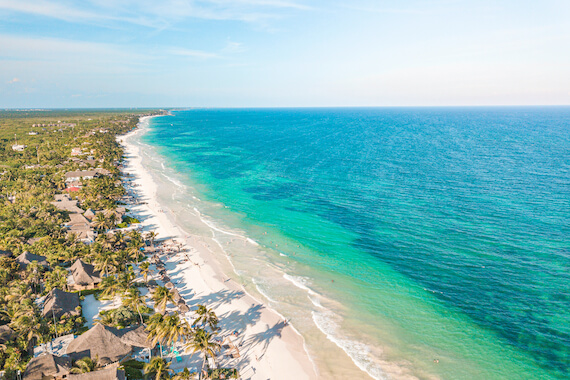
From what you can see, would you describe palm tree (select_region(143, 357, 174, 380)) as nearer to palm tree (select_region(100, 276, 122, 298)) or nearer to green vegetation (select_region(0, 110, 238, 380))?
green vegetation (select_region(0, 110, 238, 380))

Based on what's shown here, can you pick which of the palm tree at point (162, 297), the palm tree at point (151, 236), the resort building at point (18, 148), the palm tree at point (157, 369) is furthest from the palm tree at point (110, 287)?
the resort building at point (18, 148)

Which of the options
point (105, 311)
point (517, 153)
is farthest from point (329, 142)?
point (105, 311)

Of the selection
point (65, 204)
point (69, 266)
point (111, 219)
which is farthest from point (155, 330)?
point (65, 204)

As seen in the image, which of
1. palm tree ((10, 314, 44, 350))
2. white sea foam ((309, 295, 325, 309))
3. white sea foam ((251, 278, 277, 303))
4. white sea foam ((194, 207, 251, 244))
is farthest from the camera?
white sea foam ((194, 207, 251, 244))

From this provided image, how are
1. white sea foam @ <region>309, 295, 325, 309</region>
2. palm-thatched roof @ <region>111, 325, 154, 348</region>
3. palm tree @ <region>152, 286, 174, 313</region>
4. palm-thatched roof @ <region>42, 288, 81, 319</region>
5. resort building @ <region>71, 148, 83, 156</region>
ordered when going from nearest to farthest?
1. palm-thatched roof @ <region>111, 325, 154, 348</region>
2. palm-thatched roof @ <region>42, 288, 81, 319</region>
3. palm tree @ <region>152, 286, 174, 313</region>
4. white sea foam @ <region>309, 295, 325, 309</region>
5. resort building @ <region>71, 148, 83, 156</region>

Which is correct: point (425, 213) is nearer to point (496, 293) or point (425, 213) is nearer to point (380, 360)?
point (496, 293)

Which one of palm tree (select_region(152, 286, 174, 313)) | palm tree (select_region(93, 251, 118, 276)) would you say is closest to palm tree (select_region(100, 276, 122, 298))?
palm tree (select_region(93, 251, 118, 276))
